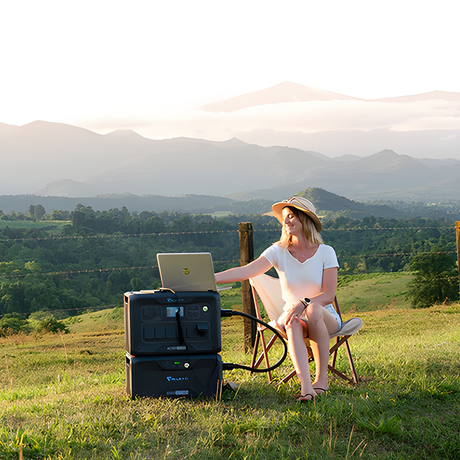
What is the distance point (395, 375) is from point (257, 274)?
1212mm

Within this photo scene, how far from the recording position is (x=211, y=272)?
2961 mm

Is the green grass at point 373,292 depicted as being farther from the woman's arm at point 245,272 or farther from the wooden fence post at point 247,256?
the woman's arm at point 245,272

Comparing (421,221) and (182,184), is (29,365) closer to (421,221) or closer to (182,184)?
(421,221)

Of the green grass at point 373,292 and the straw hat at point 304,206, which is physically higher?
the straw hat at point 304,206

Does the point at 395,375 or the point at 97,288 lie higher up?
the point at 395,375

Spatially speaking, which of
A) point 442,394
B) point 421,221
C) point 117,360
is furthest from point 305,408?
point 421,221

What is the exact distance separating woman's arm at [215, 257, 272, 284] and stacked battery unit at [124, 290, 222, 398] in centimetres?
41

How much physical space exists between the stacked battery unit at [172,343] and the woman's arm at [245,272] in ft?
1.35

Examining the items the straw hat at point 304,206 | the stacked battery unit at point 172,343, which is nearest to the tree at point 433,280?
the straw hat at point 304,206

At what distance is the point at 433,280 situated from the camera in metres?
15.8

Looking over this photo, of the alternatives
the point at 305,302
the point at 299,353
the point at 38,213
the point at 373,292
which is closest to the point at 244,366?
the point at 299,353

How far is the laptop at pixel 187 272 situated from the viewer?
2.97 m

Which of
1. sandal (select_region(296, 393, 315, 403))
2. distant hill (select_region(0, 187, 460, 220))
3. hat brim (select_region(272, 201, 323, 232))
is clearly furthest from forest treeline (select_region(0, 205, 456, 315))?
distant hill (select_region(0, 187, 460, 220))

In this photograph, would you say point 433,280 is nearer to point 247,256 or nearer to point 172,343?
point 247,256
